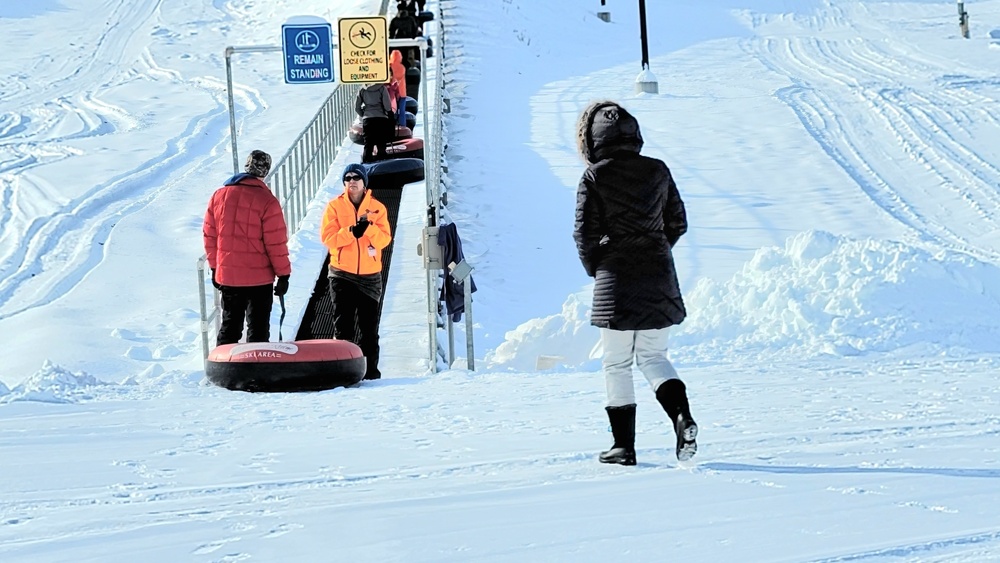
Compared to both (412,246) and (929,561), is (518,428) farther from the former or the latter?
(412,246)

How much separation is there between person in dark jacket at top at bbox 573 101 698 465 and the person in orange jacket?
4.03 m

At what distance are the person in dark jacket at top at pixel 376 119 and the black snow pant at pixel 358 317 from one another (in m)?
8.52

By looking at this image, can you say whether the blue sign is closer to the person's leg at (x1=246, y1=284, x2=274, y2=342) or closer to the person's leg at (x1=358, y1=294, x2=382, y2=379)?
the person's leg at (x1=358, y1=294, x2=382, y2=379)

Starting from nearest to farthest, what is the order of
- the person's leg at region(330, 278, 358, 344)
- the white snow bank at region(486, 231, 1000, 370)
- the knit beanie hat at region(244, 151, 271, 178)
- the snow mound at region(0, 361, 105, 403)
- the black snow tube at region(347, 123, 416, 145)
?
the snow mound at region(0, 361, 105, 403) < the knit beanie hat at region(244, 151, 271, 178) < the white snow bank at region(486, 231, 1000, 370) < the person's leg at region(330, 278, 358, 344) < the black snow tube at region(347, 123, 416, 145)

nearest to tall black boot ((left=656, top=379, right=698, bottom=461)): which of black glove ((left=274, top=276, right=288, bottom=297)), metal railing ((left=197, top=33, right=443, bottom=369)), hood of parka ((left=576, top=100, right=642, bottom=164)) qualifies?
hood of parka ((left=576, top=100, right=642, bottom=164))

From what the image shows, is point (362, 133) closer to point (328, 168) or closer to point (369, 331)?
point (328, 168)

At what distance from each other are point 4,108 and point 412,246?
53.8 feet

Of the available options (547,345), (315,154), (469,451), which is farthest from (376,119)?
(469,451)

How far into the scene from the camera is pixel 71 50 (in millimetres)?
34094

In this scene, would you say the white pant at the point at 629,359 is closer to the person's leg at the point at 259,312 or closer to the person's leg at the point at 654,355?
the person's leg at the point at 654,355

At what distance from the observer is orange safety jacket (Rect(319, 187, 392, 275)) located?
920cm

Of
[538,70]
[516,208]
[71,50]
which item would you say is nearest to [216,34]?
[71,50]

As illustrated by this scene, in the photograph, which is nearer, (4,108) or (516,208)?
(516,208)

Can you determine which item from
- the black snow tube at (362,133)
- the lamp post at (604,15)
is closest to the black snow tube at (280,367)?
the black snow tube at (362,133)
